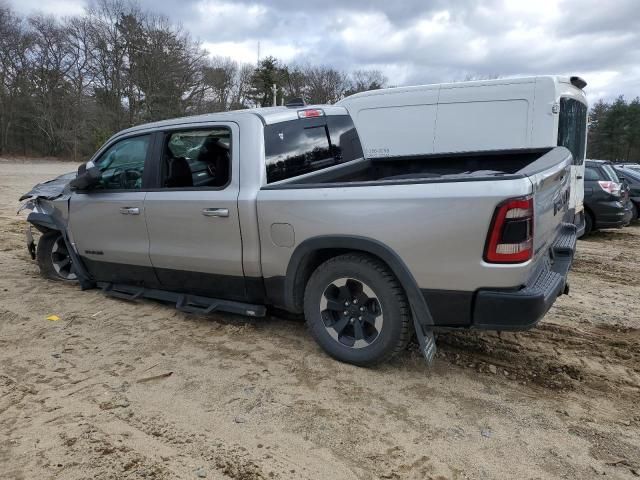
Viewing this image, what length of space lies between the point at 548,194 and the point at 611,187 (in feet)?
25.8

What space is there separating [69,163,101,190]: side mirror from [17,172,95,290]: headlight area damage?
45 cm

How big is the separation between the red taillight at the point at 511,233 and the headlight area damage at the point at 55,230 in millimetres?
4238

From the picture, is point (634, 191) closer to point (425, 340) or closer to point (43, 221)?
point (425, 340)

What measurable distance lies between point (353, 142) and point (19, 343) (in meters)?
3.45

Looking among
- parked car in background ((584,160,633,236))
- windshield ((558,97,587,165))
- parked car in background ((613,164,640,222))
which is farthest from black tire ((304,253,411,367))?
parked car in background ((613,164,640,222))

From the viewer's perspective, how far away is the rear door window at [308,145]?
3.86 metres

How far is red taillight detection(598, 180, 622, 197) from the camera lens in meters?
9.69

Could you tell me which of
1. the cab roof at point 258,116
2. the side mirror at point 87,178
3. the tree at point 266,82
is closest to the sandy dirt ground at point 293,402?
the side mirror at point 87,178

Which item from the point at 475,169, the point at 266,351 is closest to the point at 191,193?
the point at 266,351

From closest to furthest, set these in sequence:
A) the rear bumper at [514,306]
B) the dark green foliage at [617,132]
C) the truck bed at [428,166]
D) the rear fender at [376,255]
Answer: the rear bumper at [514,306], the rear fender at [376,255], the truck bed at [428,166], the dark green foliage at [617,132]

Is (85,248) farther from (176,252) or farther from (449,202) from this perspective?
(449,202)

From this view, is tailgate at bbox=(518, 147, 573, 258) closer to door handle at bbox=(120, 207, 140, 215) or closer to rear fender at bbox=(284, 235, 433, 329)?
rear fender at bbox=(284, 235, 433, 329)

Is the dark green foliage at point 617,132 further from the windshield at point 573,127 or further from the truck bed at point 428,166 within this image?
the truck bed at point 428,166

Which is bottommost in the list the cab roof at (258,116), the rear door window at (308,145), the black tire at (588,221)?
the black tire at (588,221)
